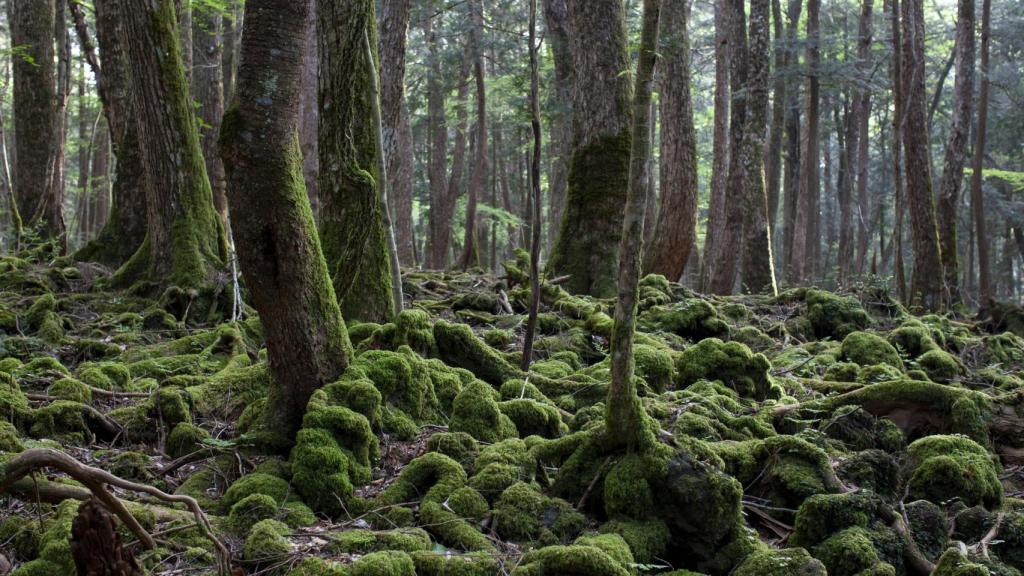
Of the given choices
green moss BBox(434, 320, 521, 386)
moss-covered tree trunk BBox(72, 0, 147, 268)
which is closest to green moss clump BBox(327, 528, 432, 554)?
green moss BBox(434, 320, 521, 386)

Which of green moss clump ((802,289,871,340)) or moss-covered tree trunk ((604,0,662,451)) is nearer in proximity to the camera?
moss-covered tree trunk ((604,0,662,451))

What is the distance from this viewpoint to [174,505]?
4164 millimetres

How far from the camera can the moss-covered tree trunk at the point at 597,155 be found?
9.80 metres

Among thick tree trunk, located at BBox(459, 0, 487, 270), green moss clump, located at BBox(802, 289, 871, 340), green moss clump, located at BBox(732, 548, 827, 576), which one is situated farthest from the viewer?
thick tree trunk, located at BBox(459, 0, 487, 270)

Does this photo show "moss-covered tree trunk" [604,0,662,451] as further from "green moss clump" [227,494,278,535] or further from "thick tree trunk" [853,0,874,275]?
"thick tree trunk" [853,0,874,275]

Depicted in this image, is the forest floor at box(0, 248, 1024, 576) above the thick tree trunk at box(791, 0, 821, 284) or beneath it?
beneath

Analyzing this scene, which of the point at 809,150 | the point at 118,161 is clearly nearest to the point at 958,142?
the point at 809,150

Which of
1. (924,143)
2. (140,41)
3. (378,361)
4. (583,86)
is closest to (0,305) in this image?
(140,41)

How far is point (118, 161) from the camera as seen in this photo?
33.2 feet

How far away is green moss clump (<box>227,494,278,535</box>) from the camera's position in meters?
3.93

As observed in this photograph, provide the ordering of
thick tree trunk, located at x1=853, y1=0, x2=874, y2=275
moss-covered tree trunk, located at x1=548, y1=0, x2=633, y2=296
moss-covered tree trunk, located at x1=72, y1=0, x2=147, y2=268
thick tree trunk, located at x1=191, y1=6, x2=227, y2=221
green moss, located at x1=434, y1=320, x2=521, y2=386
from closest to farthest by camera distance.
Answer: green moss, located at x1=434, y1=320, x2=521, y2=386 < moss-covered tree trunk, located at x1=548, y1=0, x2=633, y2=296 < moss-covered tree trunk, located at x1=72, y1=0, x2=147, y2=268 < thick tree trunk, located at x1=191, y1=6, x2=227, y2=221 < thick tree trunk, located at x1=853, y1=0, x2=874, y2=275

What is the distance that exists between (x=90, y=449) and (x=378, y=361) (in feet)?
5.92

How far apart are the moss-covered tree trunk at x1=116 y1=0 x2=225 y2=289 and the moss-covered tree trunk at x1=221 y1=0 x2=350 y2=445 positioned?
13.6 feet

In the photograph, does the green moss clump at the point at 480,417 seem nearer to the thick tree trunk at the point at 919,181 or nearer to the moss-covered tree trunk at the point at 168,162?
the moss-covered tree trunk at the point at 168,162
